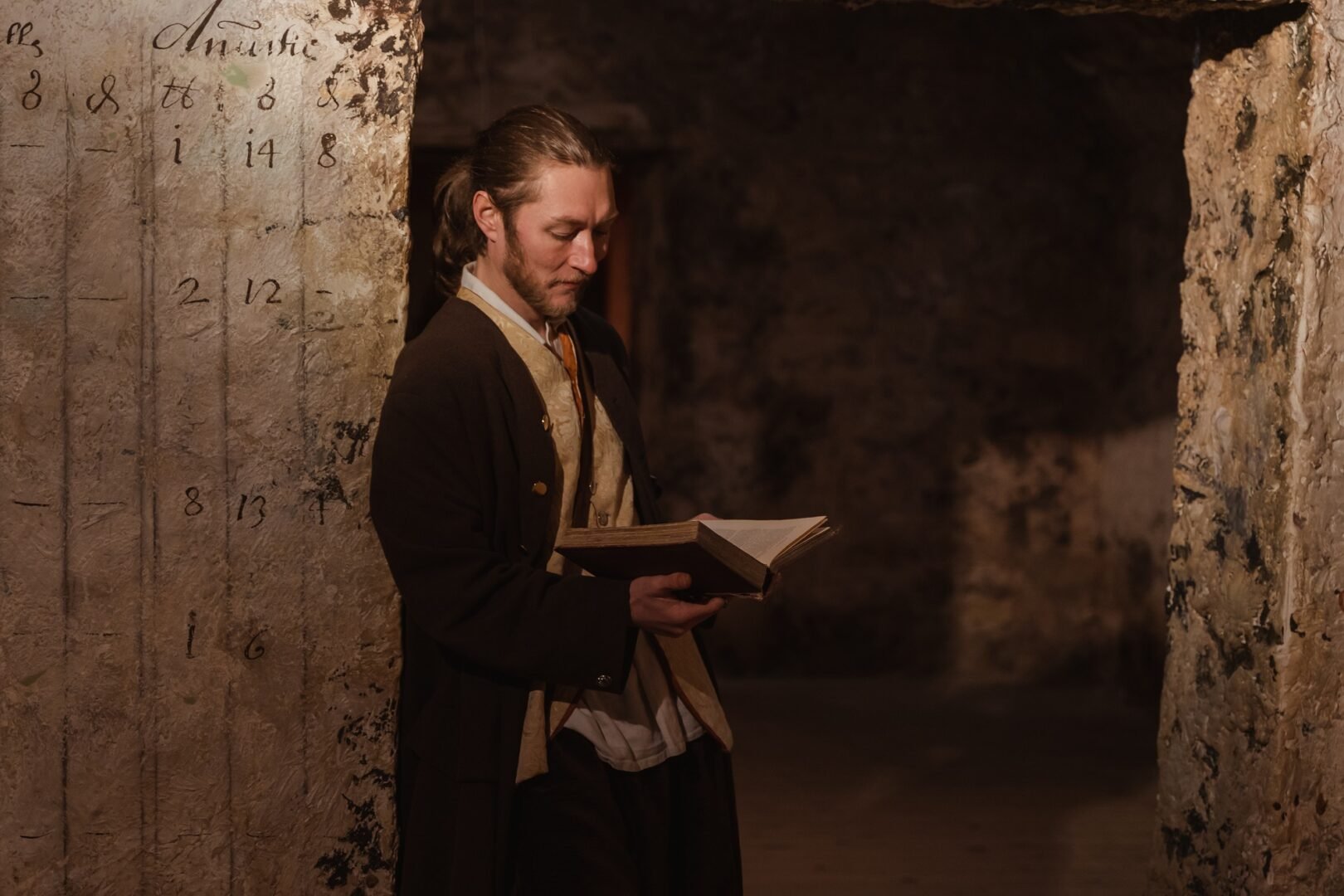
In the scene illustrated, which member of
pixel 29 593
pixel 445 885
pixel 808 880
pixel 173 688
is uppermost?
pixel 29 593

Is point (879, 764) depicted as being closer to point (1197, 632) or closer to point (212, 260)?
point (1197, 632)

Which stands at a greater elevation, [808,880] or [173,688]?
[173,688]

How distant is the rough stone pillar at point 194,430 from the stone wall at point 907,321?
3596 mm

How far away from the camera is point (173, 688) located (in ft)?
7.74

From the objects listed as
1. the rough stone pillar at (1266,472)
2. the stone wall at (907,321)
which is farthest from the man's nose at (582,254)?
the stone wall at (907,321)

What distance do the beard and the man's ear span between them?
2 cm

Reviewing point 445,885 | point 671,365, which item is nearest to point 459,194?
point 445,885

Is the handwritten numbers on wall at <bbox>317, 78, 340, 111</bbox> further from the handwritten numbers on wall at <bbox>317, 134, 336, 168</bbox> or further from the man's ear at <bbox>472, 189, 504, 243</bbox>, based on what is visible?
the man's ear at <bbox>472, 189, 504, 243</bbox>

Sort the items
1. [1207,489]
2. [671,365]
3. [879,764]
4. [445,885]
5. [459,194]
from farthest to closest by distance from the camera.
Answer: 1. [671,365]
2. [879,764]
3. [1207,489]
4. [459,194]
5. [445,885]

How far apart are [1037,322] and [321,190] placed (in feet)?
14.3

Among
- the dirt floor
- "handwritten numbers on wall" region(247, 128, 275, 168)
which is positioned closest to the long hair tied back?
"handwritten numbers on wall" region(247, 128, 275, 168)

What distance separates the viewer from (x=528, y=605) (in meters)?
2.11

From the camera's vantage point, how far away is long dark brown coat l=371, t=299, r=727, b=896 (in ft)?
6.93

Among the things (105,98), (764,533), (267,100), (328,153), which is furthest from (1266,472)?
(105,98)
